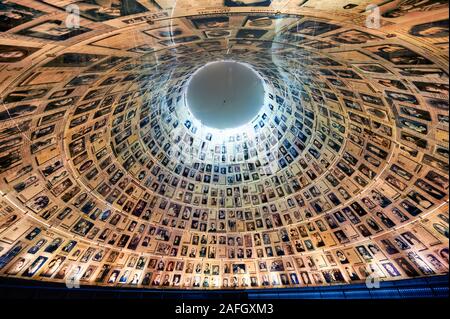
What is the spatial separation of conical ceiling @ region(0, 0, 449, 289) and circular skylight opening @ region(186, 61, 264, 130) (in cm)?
61

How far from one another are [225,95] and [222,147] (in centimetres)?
347

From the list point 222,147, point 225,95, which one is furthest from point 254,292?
point 225,95

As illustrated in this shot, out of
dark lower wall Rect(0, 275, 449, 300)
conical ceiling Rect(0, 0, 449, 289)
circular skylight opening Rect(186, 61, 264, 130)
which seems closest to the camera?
conical ceiling Rect(0, 0, 449, 289)

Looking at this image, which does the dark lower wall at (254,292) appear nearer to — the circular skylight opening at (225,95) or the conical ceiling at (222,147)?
the conical ceiling at (222,147)

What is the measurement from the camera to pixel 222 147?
61.8ft

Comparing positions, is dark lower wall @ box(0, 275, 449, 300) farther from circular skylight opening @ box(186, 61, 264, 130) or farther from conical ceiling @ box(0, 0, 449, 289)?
circular skylight opening @ box(186, 61, 264, 130)

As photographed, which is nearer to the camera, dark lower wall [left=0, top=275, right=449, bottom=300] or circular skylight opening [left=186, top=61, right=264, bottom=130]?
dark lower wall [left=0, top=275, right=449, bottom=300]

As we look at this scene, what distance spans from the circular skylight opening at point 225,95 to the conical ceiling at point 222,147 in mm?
608

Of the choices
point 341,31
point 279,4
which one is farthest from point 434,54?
point 279,4

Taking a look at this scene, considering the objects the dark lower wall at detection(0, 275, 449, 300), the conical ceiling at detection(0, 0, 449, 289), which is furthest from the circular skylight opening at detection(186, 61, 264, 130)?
the dark lower wall at detection(0, 275, 449, 300)

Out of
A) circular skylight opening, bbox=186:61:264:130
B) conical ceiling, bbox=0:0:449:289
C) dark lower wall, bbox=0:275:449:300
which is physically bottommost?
dark lower wall, bbox=0:275:449:300

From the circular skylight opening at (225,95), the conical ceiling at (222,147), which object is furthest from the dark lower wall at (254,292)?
the circular skylight opening at (225,95)

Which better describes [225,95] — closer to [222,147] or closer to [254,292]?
[222,147]

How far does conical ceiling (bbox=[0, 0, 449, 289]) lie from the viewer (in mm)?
6270
